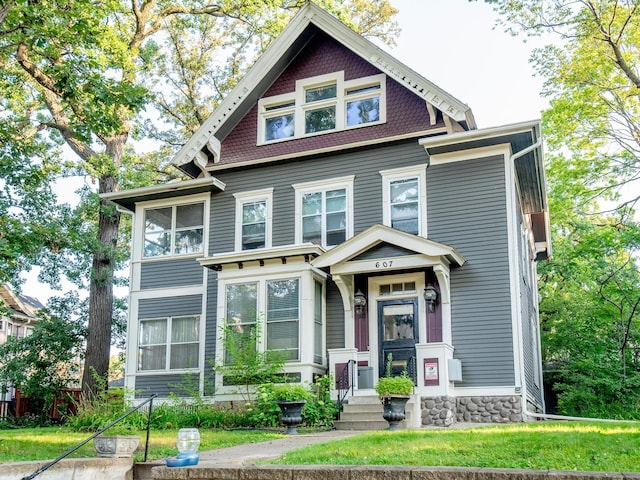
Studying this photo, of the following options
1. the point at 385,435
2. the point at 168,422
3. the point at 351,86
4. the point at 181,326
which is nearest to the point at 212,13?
the point at 351,86

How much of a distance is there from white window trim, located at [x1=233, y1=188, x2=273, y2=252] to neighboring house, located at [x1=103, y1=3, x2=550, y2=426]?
4 cm

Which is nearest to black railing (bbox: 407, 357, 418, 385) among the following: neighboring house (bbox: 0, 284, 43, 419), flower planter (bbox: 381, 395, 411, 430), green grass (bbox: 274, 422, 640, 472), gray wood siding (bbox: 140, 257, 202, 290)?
flower planter (bbox: 381, 395, 411, 430)

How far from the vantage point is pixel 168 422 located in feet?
44.8

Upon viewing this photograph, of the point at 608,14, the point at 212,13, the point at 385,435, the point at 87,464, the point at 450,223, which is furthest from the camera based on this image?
the point at 212,13

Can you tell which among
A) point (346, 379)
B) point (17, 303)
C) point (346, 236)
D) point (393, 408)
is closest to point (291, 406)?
point (393, 408)

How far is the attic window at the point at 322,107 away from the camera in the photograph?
16.4 meters

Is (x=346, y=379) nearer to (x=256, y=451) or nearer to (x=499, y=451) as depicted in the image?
(x=256, y=451)

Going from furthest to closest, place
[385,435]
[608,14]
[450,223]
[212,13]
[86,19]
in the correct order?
[212,13]
[608,14]
[450,223]
[86,19]
[385,435]

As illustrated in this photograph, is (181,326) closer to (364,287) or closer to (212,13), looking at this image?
(364,287)

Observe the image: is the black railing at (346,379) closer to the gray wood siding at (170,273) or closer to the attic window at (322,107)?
the gray wood siding at (170,273)

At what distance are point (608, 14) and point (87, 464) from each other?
20.1 metres

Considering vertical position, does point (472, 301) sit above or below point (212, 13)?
below

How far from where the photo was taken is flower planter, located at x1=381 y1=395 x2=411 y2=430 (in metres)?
11.5

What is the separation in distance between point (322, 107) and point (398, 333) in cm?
590
